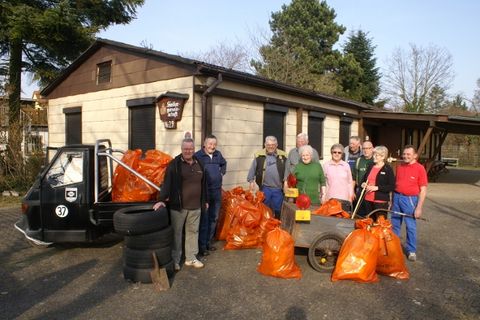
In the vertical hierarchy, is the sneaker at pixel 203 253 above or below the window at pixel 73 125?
below

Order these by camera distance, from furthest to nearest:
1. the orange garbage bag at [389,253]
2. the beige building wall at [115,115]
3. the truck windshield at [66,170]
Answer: the beige building wall at [115,115], the truck windshield at [66,170], the orange garbage bag at [389,253]

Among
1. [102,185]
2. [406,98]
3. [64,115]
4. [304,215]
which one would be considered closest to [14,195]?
[64,115]

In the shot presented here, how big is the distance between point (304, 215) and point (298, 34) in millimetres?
29194

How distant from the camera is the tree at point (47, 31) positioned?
40.0 ft

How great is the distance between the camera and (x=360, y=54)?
3425 cm

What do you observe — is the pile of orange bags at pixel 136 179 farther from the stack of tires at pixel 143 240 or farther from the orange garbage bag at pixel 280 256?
the orange garbage bag at pixel 280 256

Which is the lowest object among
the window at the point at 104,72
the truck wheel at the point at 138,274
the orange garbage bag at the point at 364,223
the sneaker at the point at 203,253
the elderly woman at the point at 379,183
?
the sneaker at the point at 203,253

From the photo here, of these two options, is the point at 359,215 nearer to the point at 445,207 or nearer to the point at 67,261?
the point at 67,261

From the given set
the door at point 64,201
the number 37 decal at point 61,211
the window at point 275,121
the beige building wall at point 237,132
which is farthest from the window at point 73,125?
the number 37 decal at point 61,211

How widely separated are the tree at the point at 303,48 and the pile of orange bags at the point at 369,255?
2552 centimetres

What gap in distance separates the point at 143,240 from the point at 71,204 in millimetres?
1461

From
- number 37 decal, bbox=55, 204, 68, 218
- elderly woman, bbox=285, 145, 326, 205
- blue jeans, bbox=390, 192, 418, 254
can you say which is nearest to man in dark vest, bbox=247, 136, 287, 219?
elderly woman, bbox=285, 145, 326, 205

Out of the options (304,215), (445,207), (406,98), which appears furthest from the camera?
(406,98)

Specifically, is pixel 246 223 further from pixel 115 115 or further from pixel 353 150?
pixel 115 115
